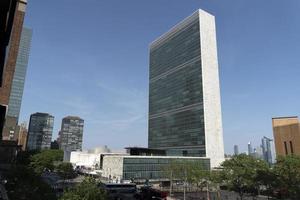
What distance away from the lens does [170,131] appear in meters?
176

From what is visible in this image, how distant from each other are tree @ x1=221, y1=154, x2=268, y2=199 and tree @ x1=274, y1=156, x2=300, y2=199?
492 cm

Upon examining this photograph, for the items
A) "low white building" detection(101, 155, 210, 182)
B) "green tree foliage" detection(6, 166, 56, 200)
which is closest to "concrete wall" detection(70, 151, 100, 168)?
"low white building" detection(101, 155, 210, 182)

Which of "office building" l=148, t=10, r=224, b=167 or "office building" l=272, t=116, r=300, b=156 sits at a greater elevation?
"office building" l=148, t=10, r=224, b=167

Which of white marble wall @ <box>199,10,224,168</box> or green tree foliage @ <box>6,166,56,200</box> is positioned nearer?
green tree foliage @ <box>6,166,56,200</box>

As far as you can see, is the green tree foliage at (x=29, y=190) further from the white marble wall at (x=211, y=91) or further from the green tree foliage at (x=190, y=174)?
the white marble wall at (x=211, y=91)

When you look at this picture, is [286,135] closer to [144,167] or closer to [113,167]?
[144,167]

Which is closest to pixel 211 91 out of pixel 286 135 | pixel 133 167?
pixel 286 135

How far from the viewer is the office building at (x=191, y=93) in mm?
150125

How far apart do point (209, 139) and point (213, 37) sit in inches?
2503

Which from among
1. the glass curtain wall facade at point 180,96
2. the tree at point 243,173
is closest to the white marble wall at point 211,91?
the glass curtain wall facade at point 180,96

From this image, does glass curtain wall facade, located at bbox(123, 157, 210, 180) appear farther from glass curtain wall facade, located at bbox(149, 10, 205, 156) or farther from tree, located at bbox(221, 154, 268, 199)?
tree, located at bbox(221, 154, 268, 199)

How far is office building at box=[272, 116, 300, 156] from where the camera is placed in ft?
348

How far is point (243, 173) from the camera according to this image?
56406mm


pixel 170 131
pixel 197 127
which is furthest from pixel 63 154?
pixel 197 127
